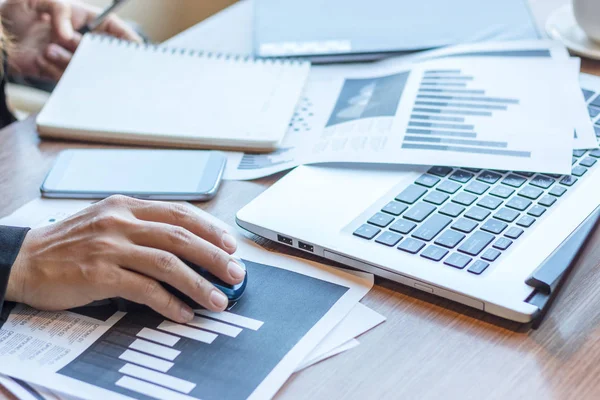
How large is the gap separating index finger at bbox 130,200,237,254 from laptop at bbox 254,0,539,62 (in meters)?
0.43

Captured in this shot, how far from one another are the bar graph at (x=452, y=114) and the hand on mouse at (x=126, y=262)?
277 mm

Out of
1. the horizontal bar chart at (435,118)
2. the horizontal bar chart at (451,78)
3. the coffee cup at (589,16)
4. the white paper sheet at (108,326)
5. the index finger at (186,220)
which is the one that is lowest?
the white paper sheet at (108,326)

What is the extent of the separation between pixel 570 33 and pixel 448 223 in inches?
20.2

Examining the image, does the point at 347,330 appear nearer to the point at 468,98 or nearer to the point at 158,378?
the point at 158,378

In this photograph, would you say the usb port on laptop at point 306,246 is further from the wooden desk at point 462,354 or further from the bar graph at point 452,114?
the bar graph at point 452,114

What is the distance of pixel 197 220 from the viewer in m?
0.71

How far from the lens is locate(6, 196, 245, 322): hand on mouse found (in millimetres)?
654

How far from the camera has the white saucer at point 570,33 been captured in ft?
3.40

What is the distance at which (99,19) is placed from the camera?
1123 millimetres

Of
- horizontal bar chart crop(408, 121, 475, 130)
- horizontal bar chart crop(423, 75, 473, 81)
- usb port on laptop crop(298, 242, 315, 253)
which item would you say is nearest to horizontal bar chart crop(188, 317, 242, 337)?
usb port on laptop crop(298, 242, 315, 253)

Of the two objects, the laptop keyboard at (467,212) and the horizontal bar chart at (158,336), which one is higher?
the laptop keyboard at (467,212)

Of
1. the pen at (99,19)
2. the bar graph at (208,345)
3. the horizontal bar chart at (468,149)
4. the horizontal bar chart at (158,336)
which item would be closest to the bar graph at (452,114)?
the horizontal bar chart at (468,149)

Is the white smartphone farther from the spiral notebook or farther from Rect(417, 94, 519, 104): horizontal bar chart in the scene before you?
Rect(417, 94, 519, 104): horizontal bar chart

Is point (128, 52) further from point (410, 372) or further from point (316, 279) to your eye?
point (410, 372)
